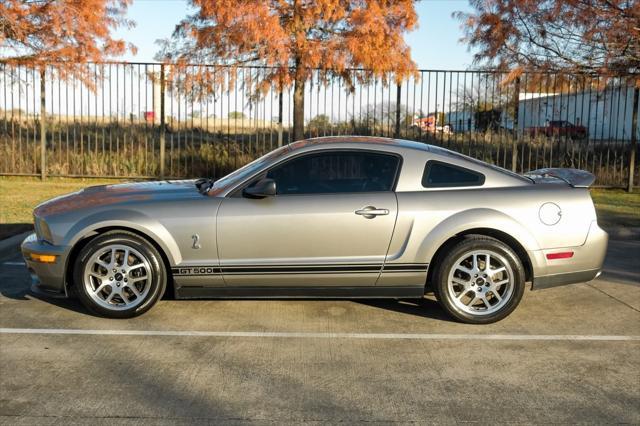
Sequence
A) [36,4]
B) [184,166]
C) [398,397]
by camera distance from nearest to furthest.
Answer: [398,397] → [36,4] → [184,166]

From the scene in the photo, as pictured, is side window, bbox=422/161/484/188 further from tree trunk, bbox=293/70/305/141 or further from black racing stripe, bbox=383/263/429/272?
tree trunk, bbox=293/70/305/141

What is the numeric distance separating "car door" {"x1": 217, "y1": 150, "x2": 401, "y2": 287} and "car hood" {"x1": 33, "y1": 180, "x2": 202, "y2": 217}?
558 millimetres

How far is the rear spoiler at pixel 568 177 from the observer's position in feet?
19.7

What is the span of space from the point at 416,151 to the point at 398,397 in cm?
244

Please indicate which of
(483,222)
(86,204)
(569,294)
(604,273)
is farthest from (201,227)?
(604,273)

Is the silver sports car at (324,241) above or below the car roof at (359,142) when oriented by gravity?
below

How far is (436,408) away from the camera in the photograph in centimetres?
405

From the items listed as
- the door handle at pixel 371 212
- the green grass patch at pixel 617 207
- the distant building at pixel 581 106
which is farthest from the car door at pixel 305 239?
the distant building at pixel 581 106

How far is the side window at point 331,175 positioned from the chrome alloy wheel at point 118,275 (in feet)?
4.32

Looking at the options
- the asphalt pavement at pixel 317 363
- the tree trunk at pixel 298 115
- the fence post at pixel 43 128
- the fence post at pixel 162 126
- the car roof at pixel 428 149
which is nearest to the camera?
the asphalt pavement at pixel 317 363

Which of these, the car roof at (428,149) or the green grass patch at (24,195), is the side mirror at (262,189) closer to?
the car roof at (428,149)

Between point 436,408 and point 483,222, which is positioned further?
point 483,222

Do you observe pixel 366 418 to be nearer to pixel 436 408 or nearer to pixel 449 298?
pixel 436 408

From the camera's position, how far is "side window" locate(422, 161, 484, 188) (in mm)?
5887
